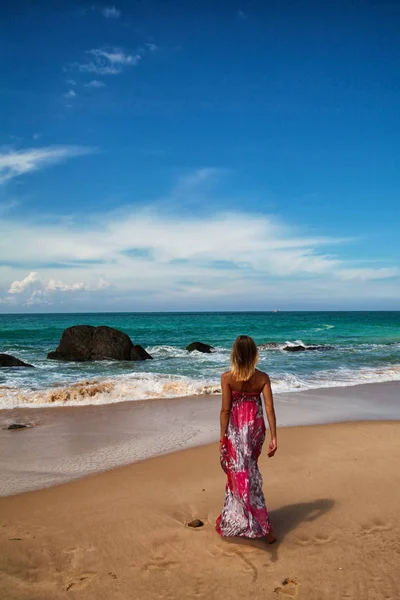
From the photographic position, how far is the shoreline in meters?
6.62

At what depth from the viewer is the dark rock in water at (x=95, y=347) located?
75.4 ft

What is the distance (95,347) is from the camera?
23.1m

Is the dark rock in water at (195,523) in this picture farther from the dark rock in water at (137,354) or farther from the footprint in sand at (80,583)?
the dark rock in water at (137,354)

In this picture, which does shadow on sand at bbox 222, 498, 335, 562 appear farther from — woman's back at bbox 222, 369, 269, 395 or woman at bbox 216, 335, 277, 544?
woman's back at bbox 222, 369, 269, 395

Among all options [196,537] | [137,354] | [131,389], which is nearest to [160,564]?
[196,537]

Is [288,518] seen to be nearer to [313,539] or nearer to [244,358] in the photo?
[313,539]

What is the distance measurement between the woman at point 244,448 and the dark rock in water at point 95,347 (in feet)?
63.2

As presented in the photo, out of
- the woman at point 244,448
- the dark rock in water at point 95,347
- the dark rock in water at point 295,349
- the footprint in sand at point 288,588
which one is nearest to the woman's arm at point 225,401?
the woman at point 244,448

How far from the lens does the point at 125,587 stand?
3605mm

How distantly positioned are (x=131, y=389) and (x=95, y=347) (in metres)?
10.9

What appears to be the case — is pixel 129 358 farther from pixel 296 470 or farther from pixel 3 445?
pixel 296 470

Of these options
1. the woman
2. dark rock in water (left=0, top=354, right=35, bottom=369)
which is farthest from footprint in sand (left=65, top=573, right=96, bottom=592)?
dark rock in water (left=0, top=354, right=35, bottom=369)

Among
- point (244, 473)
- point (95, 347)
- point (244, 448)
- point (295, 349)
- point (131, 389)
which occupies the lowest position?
point (295, 349)

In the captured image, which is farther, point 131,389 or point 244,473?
point 131,389
